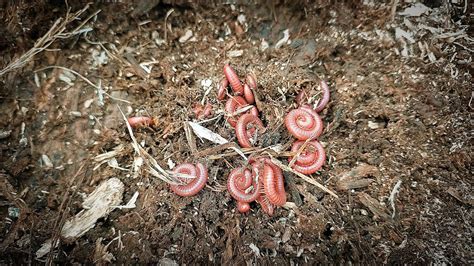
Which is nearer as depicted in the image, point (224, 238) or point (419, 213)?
point (419, 213)

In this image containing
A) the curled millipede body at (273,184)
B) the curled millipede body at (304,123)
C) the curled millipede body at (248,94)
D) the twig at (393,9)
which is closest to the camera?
the curled millipede body at (273,184)

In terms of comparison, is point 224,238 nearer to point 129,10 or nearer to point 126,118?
point 126,118

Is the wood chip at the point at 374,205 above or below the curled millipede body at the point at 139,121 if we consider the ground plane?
below

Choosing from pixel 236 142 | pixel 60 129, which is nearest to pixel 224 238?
pixel 236 142

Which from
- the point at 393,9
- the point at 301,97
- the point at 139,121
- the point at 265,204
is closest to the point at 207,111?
the point at 139,121

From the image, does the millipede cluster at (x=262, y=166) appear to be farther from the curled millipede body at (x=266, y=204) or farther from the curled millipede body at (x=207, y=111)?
the curled millipede body at (x=207, y=111)

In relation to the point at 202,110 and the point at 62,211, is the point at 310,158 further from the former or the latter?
the point at 62,211

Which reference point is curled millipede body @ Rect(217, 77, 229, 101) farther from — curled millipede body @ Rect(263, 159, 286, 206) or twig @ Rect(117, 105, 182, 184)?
twig @ Rect(117, 105, 182, 184)

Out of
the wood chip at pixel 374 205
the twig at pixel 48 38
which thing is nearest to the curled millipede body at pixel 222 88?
the twig at pixel 48 38
